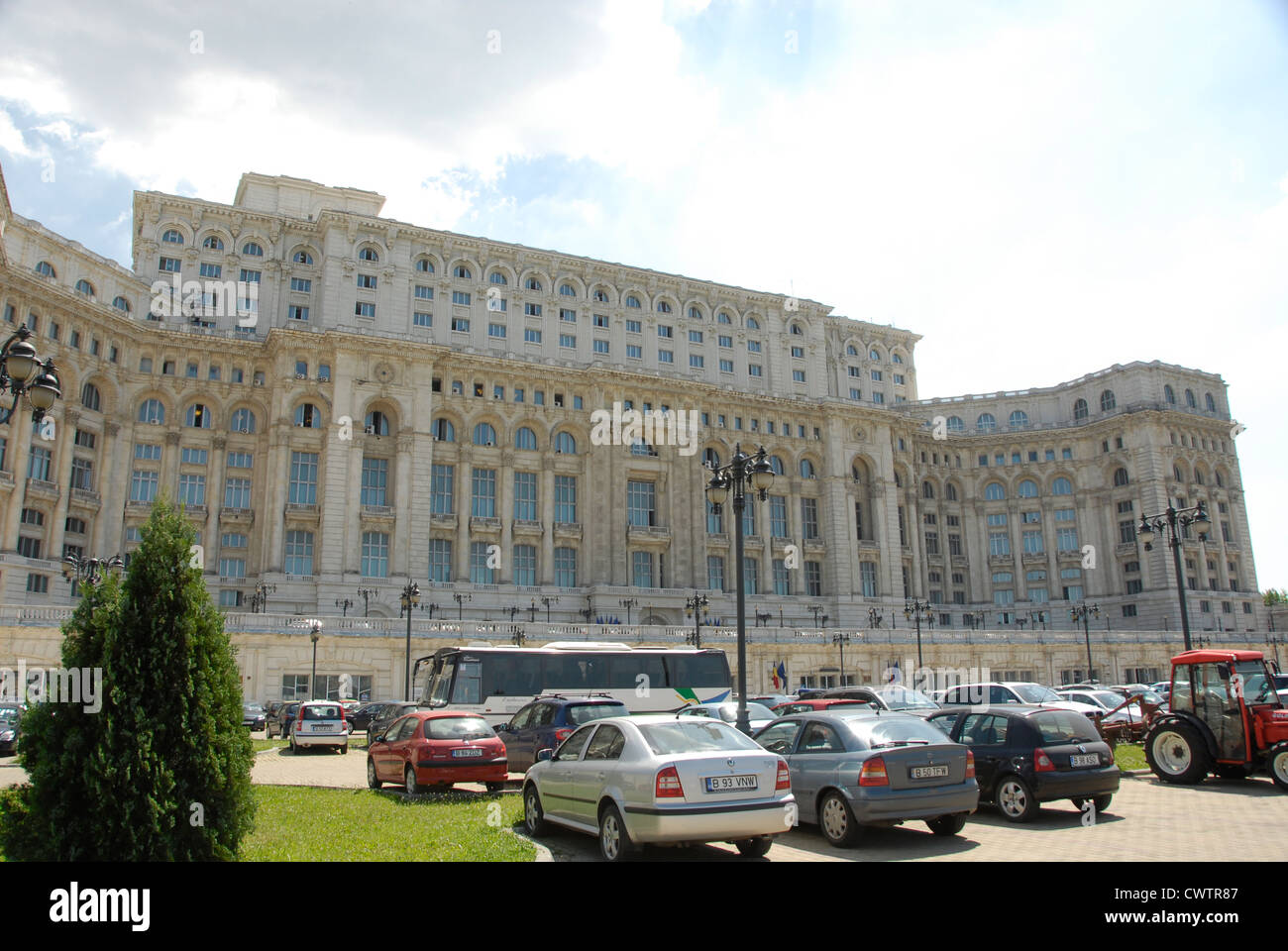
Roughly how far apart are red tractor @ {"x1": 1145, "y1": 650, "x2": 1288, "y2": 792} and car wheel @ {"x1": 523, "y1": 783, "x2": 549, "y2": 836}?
1267 centimetres

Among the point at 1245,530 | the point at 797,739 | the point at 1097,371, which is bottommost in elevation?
the point at 797,739

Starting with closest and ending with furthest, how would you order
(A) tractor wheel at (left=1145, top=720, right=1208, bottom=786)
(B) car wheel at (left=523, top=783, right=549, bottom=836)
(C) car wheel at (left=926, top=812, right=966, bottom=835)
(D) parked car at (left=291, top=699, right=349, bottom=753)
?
(C) car wheel at (left=926, top=812, right=966, bottom=835) < (B) car wheel at (left=523, top=783, right=549, bottom=836) < (A) tractor wheel at (left=1145, top=720, right=1208, bottom=786) < (D) parked car at (left=291, top=699, right=349, bottom=753)

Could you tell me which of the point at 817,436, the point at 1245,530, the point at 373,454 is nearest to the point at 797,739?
the point at 373,454

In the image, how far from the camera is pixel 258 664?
43406mm

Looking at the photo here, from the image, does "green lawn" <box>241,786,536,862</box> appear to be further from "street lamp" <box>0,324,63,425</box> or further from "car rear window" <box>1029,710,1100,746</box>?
"car rear window" <box>1029,710,1100,746</box>

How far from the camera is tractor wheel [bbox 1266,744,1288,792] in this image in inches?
623

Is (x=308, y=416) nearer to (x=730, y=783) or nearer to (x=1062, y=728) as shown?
(x=1062, y=728)

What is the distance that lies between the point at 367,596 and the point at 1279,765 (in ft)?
158

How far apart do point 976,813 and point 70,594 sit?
176 ft

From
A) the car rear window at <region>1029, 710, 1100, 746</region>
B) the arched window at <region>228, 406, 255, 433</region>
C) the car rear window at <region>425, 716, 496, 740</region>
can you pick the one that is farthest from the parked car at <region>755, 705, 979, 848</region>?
the arched window at <region>228, 406, 255, 433</region>

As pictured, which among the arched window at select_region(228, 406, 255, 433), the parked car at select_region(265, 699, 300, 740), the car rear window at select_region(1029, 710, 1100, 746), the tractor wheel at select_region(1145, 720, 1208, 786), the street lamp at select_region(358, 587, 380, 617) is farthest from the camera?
the arched window at select_region(228, 406, 255, 433)

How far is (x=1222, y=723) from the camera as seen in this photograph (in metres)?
17.0
